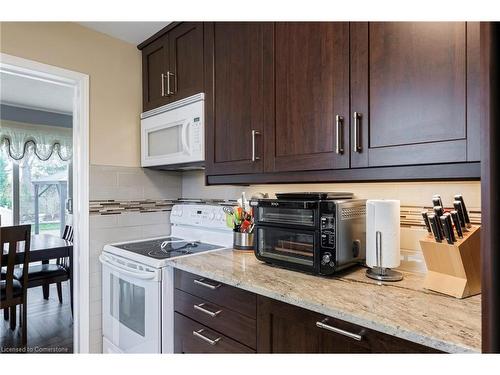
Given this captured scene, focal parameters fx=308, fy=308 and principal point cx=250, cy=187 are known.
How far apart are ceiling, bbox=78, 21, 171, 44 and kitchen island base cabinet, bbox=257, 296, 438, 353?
1.81 meters

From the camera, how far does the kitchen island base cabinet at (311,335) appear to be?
2.83 ft

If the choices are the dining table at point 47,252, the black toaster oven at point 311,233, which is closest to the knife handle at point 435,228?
the black toaster oven at point 311,233

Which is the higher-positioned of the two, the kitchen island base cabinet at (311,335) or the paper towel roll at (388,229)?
the paper towel roll at (388,229)

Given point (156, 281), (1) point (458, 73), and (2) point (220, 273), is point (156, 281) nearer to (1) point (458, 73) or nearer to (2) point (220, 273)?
(2) point (220, 273)

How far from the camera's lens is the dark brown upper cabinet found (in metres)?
1.84

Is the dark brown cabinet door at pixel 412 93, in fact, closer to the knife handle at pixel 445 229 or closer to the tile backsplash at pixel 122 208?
the knife handle at pixel 445 229

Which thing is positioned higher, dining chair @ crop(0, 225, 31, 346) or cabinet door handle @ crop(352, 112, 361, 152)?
cabinet door handle @ crop(352, 112, 361, 152)

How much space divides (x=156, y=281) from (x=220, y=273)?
1.46ft

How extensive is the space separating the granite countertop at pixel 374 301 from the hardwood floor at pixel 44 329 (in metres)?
1.81

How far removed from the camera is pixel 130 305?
180cm

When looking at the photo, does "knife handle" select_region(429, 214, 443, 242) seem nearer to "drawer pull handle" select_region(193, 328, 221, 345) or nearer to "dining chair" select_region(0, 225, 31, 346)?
"drawer pull handle" select_region(193, 328, 221, 345)

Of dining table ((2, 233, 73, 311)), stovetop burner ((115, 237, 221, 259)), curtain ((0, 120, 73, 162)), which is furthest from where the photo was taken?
curtain ((0, 120, 73, 162))


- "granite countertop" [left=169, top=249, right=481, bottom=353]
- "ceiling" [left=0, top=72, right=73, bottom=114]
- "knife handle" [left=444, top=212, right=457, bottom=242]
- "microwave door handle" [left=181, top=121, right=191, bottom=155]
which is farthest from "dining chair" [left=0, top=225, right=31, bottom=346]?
"knife handle" [left=444, top=212, right=457, bottom=242]
